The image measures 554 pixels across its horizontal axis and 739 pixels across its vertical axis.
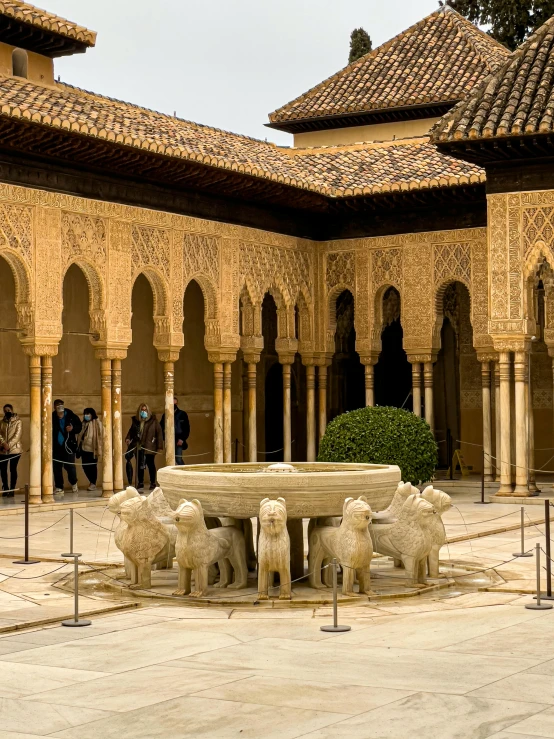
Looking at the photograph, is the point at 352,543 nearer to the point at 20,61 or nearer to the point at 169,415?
the point at 169,415

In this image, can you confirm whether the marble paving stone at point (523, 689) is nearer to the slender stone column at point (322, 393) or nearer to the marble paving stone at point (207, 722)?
the marble paving stone at point (207, 722)

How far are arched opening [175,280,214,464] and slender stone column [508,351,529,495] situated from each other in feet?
23.3

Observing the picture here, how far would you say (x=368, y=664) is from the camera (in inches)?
288

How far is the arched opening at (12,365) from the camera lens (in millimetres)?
20656

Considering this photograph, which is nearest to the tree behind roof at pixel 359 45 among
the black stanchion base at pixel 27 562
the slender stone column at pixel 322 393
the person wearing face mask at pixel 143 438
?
the slender stone column at pixel 322 393

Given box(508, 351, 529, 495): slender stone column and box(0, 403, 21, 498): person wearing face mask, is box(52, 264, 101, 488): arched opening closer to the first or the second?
box(0, 403, 21, 498): person wearing face mask

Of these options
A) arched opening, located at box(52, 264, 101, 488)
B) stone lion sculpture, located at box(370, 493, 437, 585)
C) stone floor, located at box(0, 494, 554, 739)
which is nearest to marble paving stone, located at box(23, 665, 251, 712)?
stone floor, located at box(0, 494, 554, 739)

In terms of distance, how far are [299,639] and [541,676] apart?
172 cm

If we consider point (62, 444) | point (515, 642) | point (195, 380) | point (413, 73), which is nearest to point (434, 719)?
point (515, 642)

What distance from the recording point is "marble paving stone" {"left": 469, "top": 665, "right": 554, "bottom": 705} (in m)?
6.43

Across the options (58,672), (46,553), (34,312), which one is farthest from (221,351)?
(58,672)

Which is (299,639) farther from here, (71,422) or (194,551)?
(71,422)

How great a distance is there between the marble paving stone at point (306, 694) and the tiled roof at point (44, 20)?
15.6 metres

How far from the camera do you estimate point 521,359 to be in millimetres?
19672
